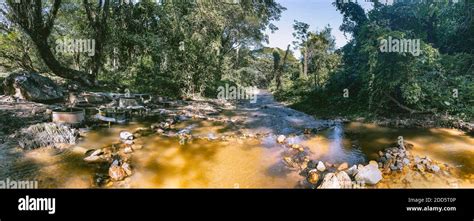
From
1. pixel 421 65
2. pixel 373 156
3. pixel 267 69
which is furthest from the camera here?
pixel 267 69

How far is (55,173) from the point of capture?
559 centimetres

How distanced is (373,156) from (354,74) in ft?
27.4

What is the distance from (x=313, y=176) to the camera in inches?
230

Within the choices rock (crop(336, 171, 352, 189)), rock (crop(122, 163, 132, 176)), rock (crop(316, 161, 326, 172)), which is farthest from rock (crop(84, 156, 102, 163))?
rock (crop(336, 171, 352, 189))

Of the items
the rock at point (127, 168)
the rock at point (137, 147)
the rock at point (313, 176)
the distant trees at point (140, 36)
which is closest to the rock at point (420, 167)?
the rock at point (313, 176)

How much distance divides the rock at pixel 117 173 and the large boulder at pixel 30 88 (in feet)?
29.2

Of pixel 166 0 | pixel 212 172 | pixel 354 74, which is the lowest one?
pixel 212 172

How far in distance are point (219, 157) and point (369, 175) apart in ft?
11.5

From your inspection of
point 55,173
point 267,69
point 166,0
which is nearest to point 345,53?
point 166,0

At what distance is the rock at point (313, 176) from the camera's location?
5.72 metres

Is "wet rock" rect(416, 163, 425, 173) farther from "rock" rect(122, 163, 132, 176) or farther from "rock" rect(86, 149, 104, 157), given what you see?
"rock" rect(86, 149, 104, 157)

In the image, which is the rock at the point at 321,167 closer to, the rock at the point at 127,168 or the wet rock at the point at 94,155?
the rock at the point at 127,168
